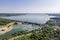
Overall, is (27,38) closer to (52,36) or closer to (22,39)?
(22,39)

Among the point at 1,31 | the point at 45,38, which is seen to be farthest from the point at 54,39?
the point at 1,31

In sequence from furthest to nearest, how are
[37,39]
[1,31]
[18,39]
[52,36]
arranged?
[1,31] < [52,36] < [18,39] < [37,39]

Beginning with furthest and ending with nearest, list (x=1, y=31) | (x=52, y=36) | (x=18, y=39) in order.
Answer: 1. (x=1, y=31)
2. (x=52, y=36)
3. (x=18, y=39)

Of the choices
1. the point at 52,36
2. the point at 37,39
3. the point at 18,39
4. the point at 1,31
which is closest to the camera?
the point at 37,39

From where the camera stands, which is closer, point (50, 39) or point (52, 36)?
point (50, 39)

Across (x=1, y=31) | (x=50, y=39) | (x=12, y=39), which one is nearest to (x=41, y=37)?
(x=50, y=39)

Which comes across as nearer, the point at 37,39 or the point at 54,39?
the point at 37,39

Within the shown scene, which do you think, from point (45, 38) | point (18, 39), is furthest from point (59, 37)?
point (18, 39)

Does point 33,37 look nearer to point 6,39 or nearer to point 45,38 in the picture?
point 45,38
